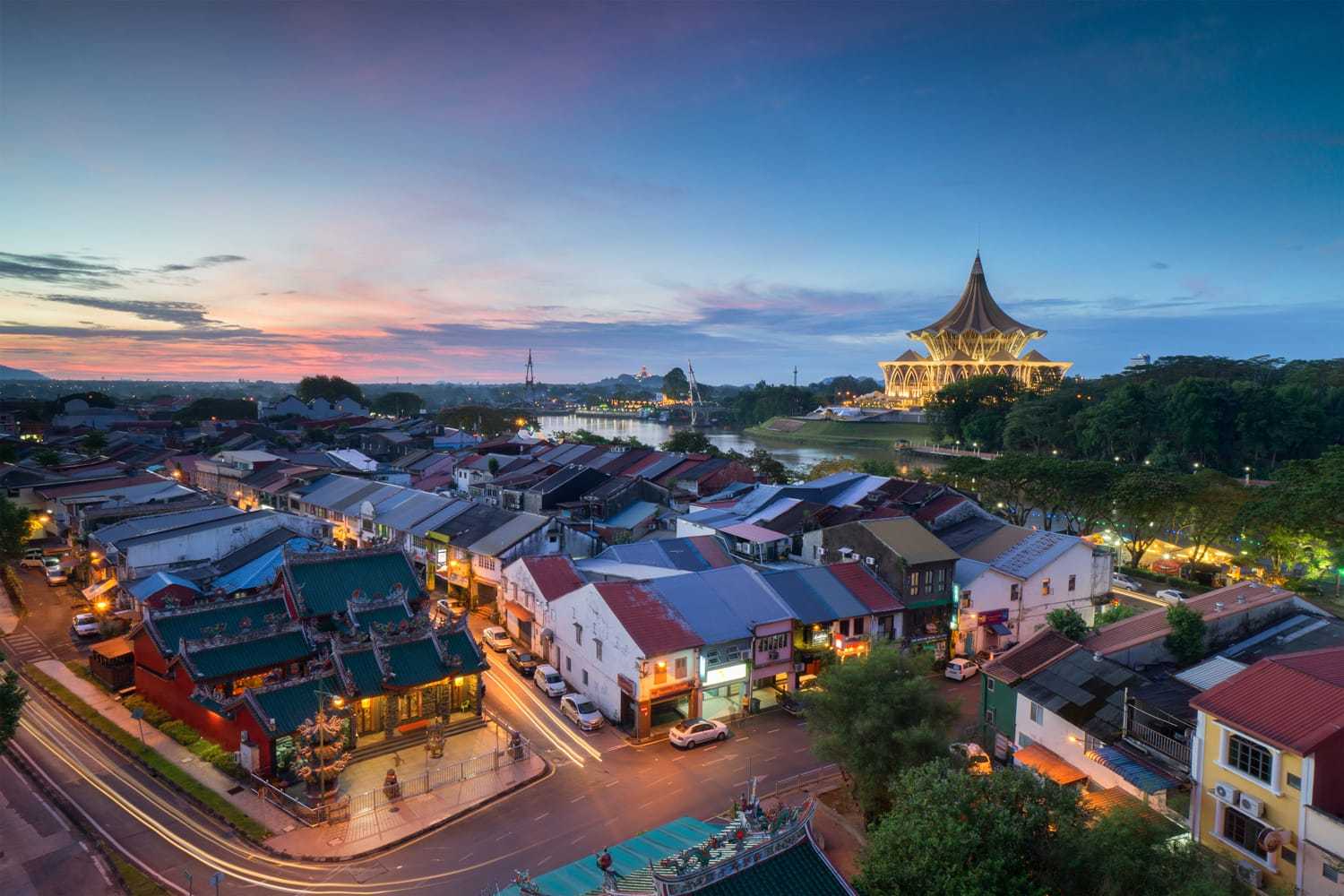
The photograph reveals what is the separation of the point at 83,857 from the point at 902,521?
2787 centimetres

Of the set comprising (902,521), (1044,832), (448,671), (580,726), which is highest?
Answer: (902,521)

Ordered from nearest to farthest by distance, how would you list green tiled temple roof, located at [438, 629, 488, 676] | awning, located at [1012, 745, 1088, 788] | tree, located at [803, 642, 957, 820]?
tree, located at [803, 642, 957, 820], awning, located at [1012, 745, 1088, 788], green tiled temple roof, located at [438, 629, 488, 676]

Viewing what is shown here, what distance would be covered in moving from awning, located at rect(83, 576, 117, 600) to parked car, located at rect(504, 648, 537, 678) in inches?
732

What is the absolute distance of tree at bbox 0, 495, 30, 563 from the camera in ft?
117

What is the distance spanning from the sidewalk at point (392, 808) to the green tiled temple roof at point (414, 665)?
2.02 metres

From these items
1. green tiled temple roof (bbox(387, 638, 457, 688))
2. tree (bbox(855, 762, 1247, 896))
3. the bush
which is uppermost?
tree (bbox(855, 762, 1247, 896))

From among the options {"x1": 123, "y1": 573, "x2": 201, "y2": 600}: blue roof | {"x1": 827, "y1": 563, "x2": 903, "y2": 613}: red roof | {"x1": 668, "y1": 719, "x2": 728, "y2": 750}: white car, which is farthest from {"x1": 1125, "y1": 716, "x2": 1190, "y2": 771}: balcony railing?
{"x1": 123, "y1": 573, "x2": 201, "y2": 600}: blue roof

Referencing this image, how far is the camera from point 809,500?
41.4 meters

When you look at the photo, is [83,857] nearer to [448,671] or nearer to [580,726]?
[448,671]

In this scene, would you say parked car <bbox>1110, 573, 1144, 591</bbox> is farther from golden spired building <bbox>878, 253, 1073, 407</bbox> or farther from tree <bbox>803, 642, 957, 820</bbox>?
golden spired building <bbox>878, 253, 1073, 407</bbox>

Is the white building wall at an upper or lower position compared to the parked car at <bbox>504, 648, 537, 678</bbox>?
upper

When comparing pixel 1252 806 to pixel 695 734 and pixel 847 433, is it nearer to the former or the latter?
pixel 695 734

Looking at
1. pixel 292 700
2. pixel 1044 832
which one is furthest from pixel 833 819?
pixel 292 700

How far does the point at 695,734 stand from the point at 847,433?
109 meters
